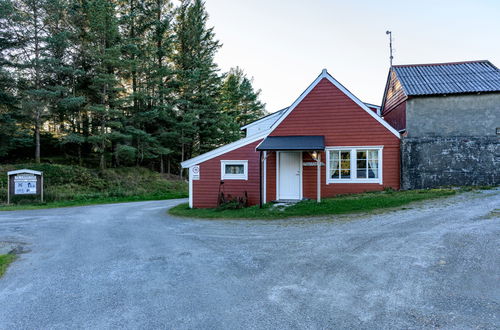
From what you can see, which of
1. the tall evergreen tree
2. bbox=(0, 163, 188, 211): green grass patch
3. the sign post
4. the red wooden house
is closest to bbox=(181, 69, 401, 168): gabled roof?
the red wooden house

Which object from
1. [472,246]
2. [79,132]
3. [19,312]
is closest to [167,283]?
[19,312]

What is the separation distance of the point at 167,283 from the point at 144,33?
91.9 ft

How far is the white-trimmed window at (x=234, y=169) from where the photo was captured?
12.9m

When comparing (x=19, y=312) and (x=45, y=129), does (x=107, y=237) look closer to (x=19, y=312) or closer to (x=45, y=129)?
(x=19, y=312)

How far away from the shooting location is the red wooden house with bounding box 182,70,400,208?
40.1 ft

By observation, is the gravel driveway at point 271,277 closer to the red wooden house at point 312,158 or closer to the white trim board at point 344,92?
the red wooden house at point 312,158

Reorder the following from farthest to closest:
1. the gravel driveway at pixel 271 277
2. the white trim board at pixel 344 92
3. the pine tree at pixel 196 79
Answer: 1. the pine tree at pixel 196 79
2. the white trim board at pixel 344 92
3. the gravel driveway at pixel 271 277

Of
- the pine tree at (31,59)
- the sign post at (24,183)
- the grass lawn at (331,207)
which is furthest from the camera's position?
the pine tree at (31,59)

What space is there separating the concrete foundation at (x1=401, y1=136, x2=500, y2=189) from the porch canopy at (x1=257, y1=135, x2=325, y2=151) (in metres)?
3.70

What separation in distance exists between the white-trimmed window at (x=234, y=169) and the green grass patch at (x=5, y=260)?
8.23 meters

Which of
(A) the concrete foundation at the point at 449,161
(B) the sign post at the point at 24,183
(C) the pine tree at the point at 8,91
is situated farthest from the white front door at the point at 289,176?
(C) the pine tree at the point at 8,91

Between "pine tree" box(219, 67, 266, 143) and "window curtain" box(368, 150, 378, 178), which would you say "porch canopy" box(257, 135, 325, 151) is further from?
"pine tree" box(219, 67, 266, 143)

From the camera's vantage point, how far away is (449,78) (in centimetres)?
1427

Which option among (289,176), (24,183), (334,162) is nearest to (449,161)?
(334,162)
